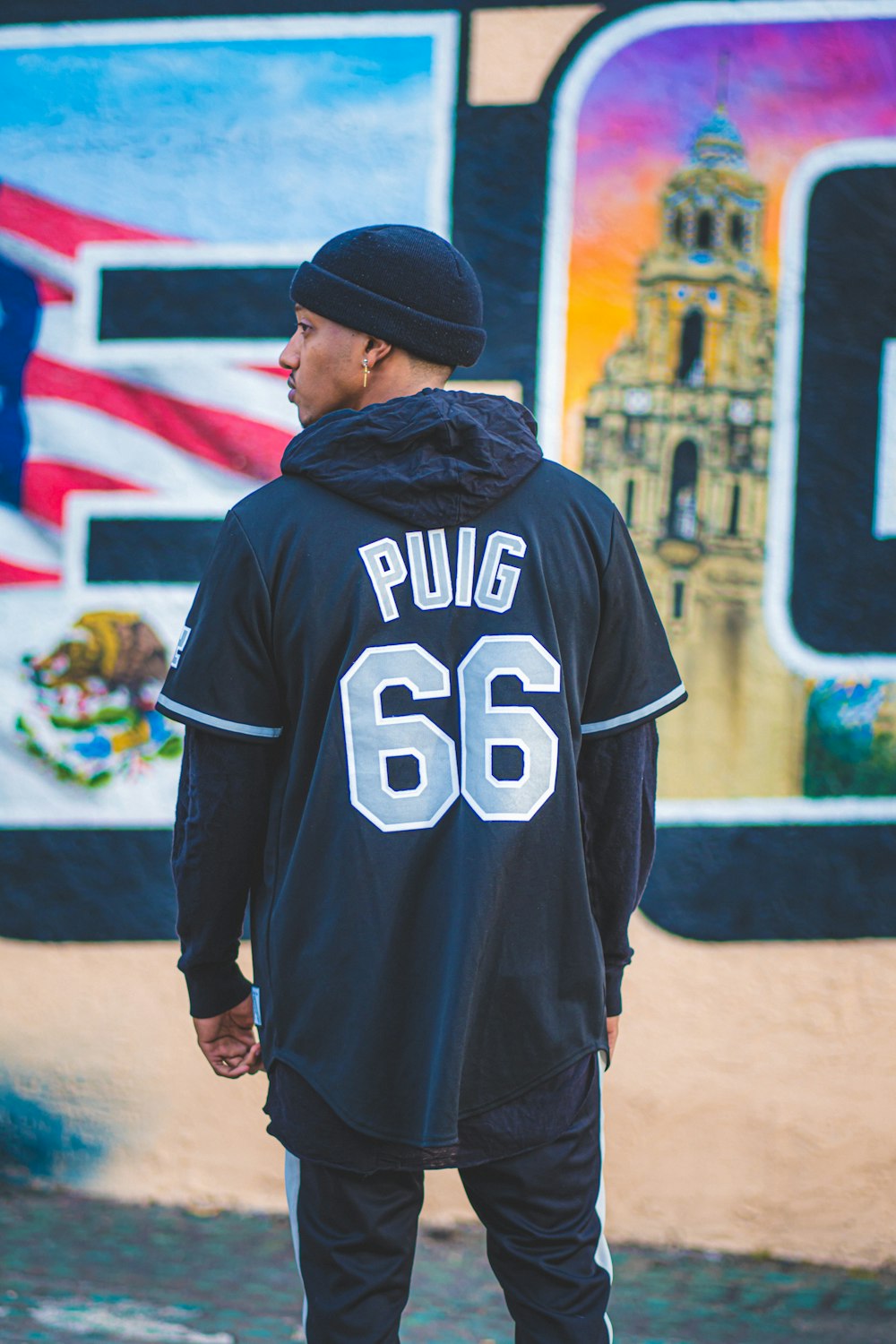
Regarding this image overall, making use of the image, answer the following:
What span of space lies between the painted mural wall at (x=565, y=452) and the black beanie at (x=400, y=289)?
152 cm

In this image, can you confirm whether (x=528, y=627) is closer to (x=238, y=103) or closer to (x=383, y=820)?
(x=383, y=820)

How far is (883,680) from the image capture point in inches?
130

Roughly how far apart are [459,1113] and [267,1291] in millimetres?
1583

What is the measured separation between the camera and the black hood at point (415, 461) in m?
1.74

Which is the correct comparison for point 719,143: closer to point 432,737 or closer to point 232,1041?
point 432,737

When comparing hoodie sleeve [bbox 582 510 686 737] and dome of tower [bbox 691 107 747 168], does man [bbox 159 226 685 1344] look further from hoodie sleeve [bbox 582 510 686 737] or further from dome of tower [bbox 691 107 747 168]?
dome of tower [bbox 691 107 747 168]

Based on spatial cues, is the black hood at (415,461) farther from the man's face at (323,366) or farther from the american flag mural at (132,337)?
the american flag mural at (132,337)

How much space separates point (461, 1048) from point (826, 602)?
195 cm

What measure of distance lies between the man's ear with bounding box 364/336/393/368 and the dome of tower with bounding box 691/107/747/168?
1.81 metres

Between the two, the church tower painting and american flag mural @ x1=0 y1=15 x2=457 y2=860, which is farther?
american flag mural @ x1=0 y1=15 x2=457 y2=860

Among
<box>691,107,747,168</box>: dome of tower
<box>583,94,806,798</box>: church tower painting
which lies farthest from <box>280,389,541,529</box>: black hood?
<box>691,107,747,168</box>: dome of tower

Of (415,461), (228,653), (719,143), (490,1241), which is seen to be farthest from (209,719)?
(719,143)

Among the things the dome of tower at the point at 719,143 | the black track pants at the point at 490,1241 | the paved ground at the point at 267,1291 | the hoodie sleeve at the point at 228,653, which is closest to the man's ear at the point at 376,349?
the hoodie sleeve at the point at 228,653

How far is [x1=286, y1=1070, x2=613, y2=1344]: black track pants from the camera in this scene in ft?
5.86
